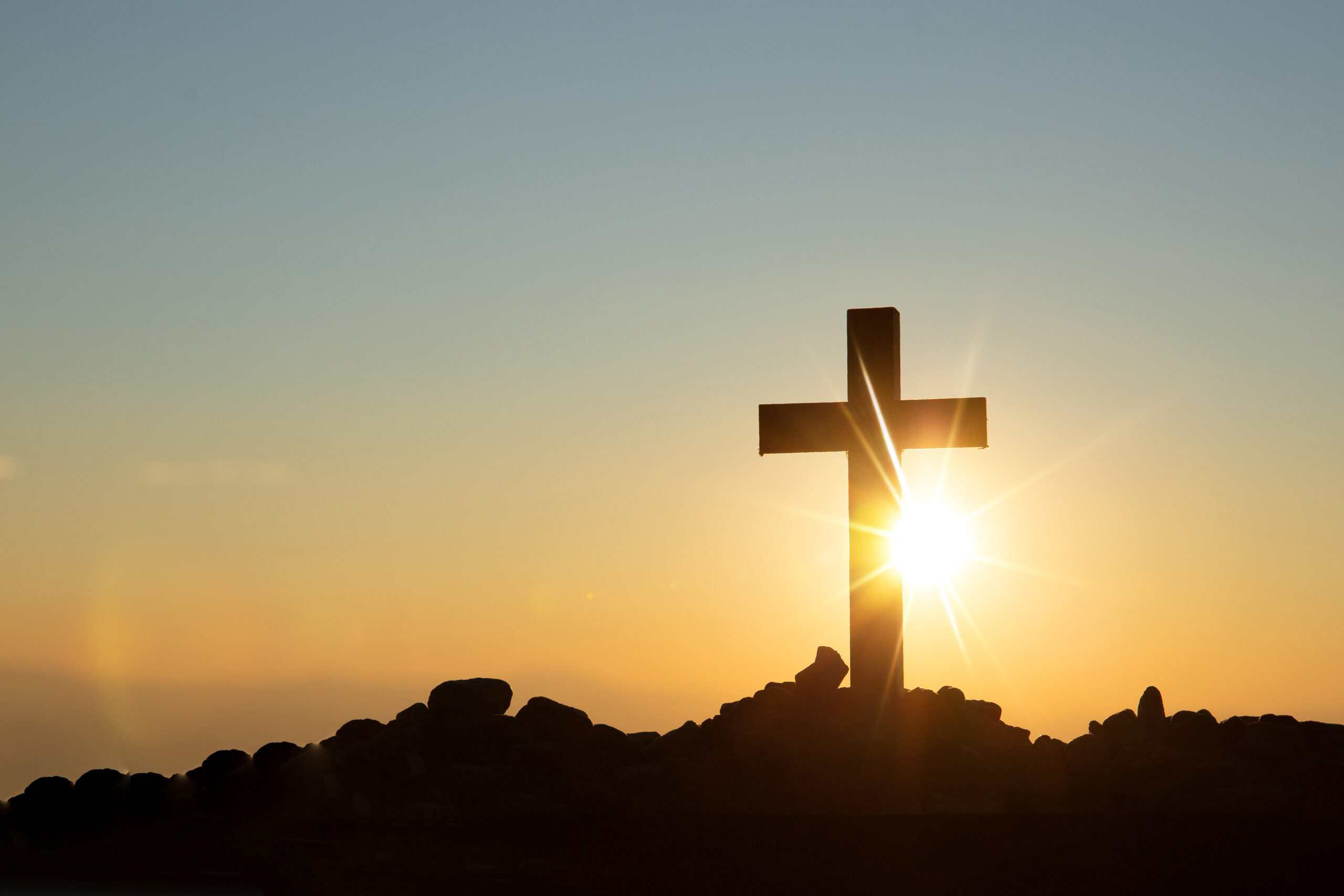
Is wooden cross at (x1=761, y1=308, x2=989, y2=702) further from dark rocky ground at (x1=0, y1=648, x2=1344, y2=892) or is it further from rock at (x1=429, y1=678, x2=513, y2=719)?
rock at (x1=429, y1=678, x2=513, y2=719)

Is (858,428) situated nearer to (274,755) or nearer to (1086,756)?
(1086,756)

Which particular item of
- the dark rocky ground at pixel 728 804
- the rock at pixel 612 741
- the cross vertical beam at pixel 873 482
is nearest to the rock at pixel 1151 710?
the dark rocky ground at pixel 728 804

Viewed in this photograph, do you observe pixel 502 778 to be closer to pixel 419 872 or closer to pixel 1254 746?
pixel 419 872

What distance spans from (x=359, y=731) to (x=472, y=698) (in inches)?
37.8

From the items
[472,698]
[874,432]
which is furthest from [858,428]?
[472,698]

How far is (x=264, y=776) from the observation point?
11.4 meters

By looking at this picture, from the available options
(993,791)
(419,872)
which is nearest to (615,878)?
(419,872)

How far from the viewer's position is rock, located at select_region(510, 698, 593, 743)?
12.3 meters

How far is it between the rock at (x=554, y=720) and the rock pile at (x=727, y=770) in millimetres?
12

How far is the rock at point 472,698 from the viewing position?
12.5 meters

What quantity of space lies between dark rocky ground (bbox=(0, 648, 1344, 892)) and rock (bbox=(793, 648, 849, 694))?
19mm

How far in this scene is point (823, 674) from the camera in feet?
43.7

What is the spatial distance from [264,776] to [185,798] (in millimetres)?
582

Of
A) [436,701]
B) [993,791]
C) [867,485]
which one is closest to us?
[993,791]
